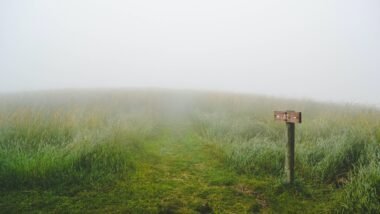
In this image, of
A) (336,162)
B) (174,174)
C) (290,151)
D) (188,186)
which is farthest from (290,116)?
(174,174)

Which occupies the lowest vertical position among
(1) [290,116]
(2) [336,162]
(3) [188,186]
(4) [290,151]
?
(3) [188,186]

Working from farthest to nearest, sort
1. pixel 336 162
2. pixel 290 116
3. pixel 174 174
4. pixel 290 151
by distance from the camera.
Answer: pixel 174 174 → pixel 336 162 → pixel 290 151 → pixel 290 116

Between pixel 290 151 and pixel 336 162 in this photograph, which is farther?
pixel 336 162

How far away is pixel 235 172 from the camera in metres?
5.80

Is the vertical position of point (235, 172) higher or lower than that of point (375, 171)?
lower

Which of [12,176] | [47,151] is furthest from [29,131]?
[12,176]

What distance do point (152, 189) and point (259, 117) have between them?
7.10 metres

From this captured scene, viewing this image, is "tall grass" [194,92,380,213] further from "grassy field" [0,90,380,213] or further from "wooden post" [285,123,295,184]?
"wooden post" [285,123,295,184]

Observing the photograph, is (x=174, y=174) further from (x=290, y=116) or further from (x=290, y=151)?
(x=290, y=116)

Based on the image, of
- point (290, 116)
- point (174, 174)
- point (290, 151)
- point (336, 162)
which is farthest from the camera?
point (174, 174)

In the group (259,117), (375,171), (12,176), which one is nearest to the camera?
(375,171)

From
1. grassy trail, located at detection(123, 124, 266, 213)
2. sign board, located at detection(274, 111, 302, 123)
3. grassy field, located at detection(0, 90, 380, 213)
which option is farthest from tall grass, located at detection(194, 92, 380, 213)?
sign board, located at detection(274, 111, 302, 123)

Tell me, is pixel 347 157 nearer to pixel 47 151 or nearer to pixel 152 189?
pixel 152 189

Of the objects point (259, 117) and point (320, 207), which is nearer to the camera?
point (320, 207)
